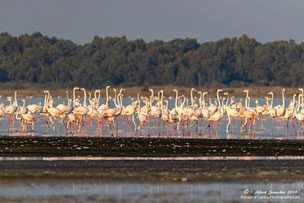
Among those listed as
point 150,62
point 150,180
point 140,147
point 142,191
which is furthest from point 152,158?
point 150,62

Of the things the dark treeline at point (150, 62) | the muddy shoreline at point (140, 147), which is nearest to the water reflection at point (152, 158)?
the muddy shoreline at point (140, 147)

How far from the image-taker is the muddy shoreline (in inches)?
999

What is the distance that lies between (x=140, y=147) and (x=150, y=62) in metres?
123

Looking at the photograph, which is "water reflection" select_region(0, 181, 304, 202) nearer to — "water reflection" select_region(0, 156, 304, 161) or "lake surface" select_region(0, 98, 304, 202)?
"lake surface" select_region(0, 98, 304, 202)

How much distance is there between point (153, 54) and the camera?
503ft

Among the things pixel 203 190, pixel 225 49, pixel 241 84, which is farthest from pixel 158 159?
pixel 225 49

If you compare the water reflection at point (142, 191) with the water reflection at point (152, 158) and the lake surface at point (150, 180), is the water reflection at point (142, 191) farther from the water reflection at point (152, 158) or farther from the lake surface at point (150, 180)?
the water reflection at point (152, 158)

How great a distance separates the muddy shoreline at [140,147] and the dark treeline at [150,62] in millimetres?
104568

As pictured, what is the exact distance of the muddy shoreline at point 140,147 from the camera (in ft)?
83.3

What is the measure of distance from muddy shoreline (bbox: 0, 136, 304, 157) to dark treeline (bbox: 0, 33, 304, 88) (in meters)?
105

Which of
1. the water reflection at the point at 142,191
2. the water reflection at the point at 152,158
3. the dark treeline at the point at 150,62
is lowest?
the water reflection at the point at 142,191

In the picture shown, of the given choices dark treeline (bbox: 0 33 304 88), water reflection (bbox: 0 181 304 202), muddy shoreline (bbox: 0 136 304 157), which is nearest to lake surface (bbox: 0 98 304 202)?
water reflection (bbox: 0 181 304 202)

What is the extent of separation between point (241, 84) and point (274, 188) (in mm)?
118834

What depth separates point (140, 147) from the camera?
27672mm
